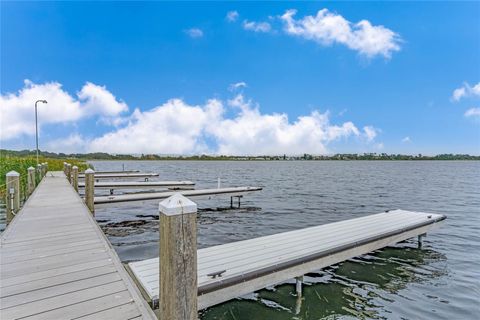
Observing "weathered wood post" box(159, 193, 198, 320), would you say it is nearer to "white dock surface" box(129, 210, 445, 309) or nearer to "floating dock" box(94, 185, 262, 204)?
"white dock surface" box(129, 210, 445, 309)

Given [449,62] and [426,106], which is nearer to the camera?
[449,62]

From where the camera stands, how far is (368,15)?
19172 millimetres

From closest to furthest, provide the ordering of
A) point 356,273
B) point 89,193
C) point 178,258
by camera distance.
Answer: point 178,258
point 356,273
point 89,193

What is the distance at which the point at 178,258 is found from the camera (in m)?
2.12

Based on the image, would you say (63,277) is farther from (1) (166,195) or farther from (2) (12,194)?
(1) (166,195)

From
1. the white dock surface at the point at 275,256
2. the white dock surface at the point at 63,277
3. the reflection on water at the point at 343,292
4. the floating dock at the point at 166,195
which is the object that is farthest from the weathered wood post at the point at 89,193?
the reflection on water at the point at 343,292

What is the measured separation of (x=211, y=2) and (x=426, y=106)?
26.1 meters

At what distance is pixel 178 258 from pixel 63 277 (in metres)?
1.90

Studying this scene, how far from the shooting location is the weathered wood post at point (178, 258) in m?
2.10

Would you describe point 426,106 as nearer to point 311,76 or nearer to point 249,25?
point 311,76

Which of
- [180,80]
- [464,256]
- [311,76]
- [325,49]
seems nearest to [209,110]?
[180,80]

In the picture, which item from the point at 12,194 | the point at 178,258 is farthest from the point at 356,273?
the point at 12,194

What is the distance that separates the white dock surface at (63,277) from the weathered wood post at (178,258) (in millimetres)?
433

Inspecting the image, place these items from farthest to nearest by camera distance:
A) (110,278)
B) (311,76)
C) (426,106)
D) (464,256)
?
1. (426,106)
2. (311,76)
3. (464,256)
4. (110,278)
